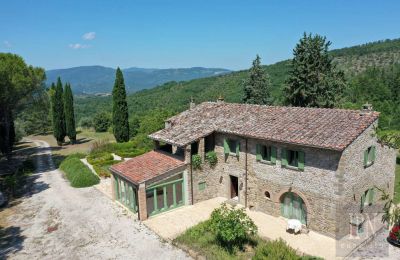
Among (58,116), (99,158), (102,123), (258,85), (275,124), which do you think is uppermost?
(258,85)

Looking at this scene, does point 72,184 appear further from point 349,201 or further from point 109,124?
point 109,124

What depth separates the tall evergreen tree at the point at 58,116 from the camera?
173ft

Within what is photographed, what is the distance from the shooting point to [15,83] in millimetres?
A: 33094

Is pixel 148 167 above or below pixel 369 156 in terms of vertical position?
below

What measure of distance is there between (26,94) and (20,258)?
24.7 meters

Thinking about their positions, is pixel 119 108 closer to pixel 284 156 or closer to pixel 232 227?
pixel 284 156

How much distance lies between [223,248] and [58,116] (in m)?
Result: 44.4

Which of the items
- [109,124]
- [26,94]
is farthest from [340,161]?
[109,124]

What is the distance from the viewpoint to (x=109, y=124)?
256 ft

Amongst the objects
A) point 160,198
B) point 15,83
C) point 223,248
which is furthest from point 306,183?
point 15,83

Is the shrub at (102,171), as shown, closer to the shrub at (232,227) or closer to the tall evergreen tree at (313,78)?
the shrub at (232,227)

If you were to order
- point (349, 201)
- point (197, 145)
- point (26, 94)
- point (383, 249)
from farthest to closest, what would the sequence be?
1. point (26, 94)
2. point (197, 145)
3. point (349, 201)
4. point (383, 249)

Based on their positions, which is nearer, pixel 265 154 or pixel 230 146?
pixel 265 154

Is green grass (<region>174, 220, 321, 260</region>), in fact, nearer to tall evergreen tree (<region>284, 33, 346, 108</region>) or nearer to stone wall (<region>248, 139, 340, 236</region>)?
stone wall (<region>248, 139, 340, 236</region>)
